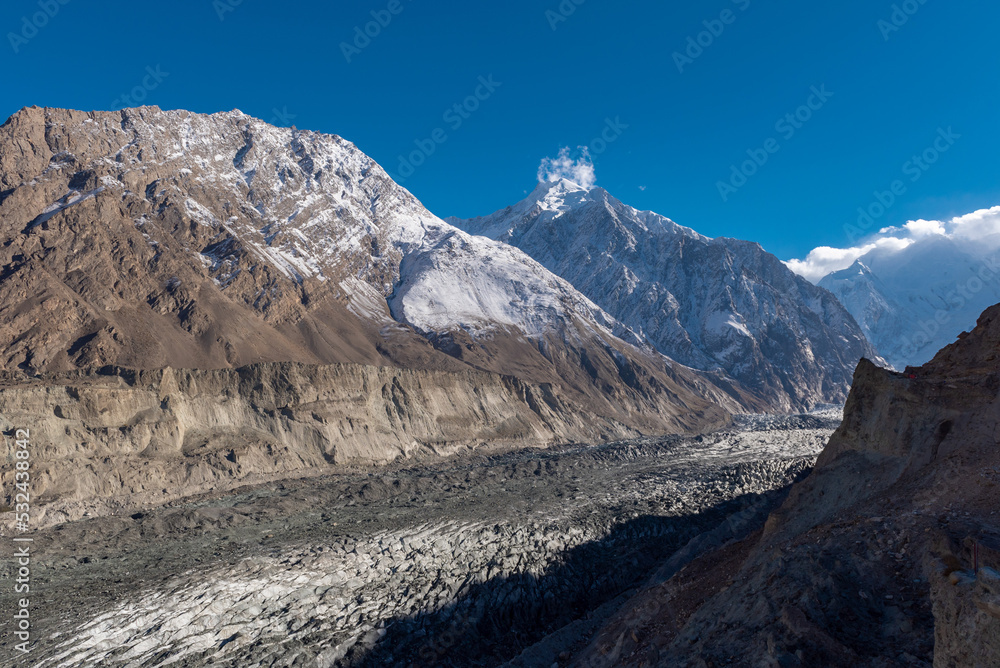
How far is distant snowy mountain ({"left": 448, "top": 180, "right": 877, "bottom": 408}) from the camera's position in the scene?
141000 mm

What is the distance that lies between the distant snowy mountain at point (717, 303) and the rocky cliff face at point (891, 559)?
117m

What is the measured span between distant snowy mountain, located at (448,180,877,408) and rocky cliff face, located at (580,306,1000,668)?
116516 millimetres

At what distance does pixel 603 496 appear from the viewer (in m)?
40.2

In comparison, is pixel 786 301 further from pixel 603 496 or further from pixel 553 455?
pixel 603 496

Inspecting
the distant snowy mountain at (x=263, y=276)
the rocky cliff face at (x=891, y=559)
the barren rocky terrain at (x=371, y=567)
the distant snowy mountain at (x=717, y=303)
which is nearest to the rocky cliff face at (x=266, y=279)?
the distant snowy mountain at (x=263, y=276)

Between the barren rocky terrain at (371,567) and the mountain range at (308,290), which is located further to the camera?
the mountain range at (308,290)

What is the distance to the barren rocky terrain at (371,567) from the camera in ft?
66.5

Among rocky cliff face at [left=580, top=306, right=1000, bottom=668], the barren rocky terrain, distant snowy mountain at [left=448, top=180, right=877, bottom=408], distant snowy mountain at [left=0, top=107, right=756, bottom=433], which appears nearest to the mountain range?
distant snowy mountain at [left=0, top=107, right=756, bottom=433]

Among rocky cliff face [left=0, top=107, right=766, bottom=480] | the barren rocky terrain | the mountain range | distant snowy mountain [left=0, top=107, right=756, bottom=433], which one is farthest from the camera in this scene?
the mountain range

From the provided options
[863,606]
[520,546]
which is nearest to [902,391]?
[863,606]

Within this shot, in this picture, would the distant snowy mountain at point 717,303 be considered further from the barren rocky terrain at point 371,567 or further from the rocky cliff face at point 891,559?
the rocky cliff face at point 891,559

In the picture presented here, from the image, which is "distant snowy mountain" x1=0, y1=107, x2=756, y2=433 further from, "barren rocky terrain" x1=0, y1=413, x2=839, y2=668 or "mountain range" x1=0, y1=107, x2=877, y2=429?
"barren rocky terrain" x1=0, y1=413, x2=839, y2=668

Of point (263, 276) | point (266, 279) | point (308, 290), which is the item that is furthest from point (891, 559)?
point (308, 290)

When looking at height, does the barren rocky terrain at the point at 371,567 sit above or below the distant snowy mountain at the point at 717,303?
below
